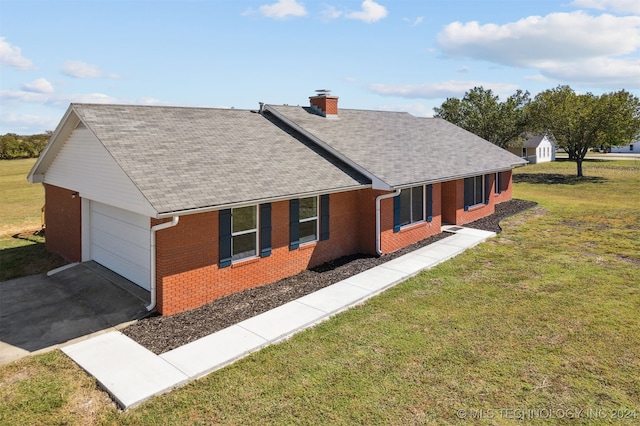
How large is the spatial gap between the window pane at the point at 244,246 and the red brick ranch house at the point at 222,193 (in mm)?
30

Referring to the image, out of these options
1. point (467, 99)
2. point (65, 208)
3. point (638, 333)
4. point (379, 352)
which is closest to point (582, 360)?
point (638, 333)

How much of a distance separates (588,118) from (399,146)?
31.9 meters

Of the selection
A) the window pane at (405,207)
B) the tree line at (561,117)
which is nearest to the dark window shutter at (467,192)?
the window pane at (405,207)

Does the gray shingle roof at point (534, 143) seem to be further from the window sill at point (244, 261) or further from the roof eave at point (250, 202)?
the window sill at point (244, 261)

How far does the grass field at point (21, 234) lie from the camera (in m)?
14.0

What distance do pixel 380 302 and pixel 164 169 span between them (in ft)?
21.3

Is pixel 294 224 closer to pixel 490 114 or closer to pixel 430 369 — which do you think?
pixel 430 369

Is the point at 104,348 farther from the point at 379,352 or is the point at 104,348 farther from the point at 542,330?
the point at 542,330

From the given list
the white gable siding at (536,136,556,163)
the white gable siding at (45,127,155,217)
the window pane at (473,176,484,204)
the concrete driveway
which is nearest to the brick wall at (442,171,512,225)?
the window pane at (473,176,484,204)

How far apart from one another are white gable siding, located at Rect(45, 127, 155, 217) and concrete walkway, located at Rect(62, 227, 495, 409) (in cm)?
291

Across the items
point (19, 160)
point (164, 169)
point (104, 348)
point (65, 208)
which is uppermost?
point (19, 160)

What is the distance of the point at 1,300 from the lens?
1097 centimetres

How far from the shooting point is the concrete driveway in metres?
8.80

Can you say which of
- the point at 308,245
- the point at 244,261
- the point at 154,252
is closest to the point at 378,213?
the point at 308,245
